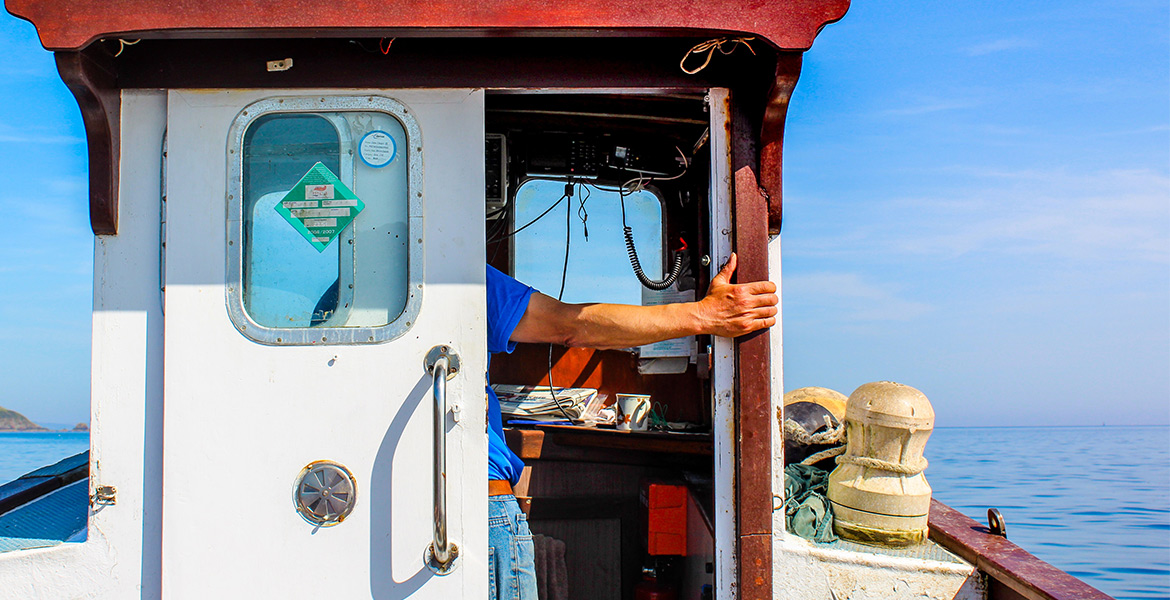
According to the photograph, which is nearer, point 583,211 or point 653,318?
point 653,318

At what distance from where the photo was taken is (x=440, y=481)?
2035mm

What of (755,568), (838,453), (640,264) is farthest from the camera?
(640,264)

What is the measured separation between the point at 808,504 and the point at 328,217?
6.69 feet

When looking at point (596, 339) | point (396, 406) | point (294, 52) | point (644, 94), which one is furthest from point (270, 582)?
point (644, 94)

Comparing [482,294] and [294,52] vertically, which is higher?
[294,52]

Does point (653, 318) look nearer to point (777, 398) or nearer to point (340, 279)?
point (777, 398)

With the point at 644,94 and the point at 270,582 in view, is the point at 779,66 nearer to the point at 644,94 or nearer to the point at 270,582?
the point at 644,94

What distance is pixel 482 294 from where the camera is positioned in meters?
2.23

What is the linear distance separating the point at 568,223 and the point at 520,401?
1.04 m

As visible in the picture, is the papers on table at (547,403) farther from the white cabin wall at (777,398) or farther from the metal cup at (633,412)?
the white cabin wall at (777,398)

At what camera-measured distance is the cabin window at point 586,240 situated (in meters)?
4.10

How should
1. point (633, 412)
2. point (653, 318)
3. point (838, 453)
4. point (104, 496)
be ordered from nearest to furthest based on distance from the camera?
point (104, 496) < point (653, 318) < point (838, 453) < point (633, 412)

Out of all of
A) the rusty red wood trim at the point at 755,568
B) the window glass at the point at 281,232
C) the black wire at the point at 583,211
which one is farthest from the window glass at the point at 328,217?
the black wire at the point at 583,211

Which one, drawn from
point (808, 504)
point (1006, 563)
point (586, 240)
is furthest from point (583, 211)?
point (1006, 563)
